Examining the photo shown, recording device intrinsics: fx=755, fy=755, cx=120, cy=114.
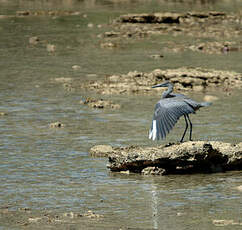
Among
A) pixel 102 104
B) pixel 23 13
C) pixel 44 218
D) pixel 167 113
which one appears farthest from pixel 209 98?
pixel 23 13

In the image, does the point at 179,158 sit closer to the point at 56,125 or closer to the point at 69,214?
the point at 69,214

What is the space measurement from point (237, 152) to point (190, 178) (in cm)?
63

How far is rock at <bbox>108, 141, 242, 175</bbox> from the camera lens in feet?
27.9

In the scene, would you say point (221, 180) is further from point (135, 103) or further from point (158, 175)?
point (135, 103)

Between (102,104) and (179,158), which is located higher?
(179,158)

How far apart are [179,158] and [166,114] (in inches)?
21.2

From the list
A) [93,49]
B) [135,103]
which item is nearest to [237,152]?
[135,103]

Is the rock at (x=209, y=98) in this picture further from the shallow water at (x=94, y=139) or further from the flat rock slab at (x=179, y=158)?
the flat rock slab at (x=179, y=158)

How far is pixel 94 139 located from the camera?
10703 millimetres

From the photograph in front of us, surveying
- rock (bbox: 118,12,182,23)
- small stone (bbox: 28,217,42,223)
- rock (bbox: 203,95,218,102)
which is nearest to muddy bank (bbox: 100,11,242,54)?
rock (bbox: 118,12,182,23)

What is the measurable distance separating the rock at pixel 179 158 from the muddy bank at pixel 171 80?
5703 mm

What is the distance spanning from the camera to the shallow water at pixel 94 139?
7398 mm

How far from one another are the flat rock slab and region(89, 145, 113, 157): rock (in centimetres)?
81

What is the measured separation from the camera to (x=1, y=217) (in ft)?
23.1
